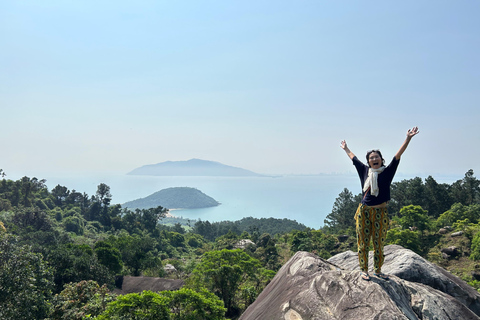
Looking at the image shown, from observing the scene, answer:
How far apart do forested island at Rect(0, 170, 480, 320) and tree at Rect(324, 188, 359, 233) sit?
0.72 feet

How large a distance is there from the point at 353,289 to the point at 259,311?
6.17 ft

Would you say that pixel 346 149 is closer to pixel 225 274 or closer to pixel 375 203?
pixel 375 203

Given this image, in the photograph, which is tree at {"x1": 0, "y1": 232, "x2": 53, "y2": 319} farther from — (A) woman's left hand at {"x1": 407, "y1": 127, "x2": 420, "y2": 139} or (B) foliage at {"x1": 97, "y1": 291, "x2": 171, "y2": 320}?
(A) woman's left hand at {"x1": 407, "y1": 127, "x2": 420, "y2": 139}

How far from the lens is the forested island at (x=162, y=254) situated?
1221 cm

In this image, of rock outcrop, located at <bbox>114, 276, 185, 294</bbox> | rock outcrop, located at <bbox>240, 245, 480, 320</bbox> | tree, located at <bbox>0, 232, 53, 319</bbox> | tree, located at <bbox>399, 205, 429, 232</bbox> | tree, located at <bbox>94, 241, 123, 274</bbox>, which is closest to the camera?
rock outcrop, located at <bbox>240, 245, 480, 320</bbox>

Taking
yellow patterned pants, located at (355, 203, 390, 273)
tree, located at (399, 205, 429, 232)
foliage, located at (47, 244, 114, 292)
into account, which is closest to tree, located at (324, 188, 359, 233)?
tree, located at (399, 205, 429, 232)

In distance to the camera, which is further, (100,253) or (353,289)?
(100,253)

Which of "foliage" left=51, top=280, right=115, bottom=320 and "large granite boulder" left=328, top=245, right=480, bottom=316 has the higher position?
"large granite boulder" left=328, top=245, right=480, bottom=316

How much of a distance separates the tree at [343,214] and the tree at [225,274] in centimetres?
3534

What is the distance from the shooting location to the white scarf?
4781mm

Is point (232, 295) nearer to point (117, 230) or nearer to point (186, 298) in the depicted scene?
point (186, 298)

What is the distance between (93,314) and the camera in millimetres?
13195

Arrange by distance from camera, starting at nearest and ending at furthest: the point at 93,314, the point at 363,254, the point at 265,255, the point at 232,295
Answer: the point at 363,254 → the point at 93,314 → the point at 232,295 → the point at 265,255

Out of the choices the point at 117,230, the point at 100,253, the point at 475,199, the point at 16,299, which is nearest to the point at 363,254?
the point at 16,299
